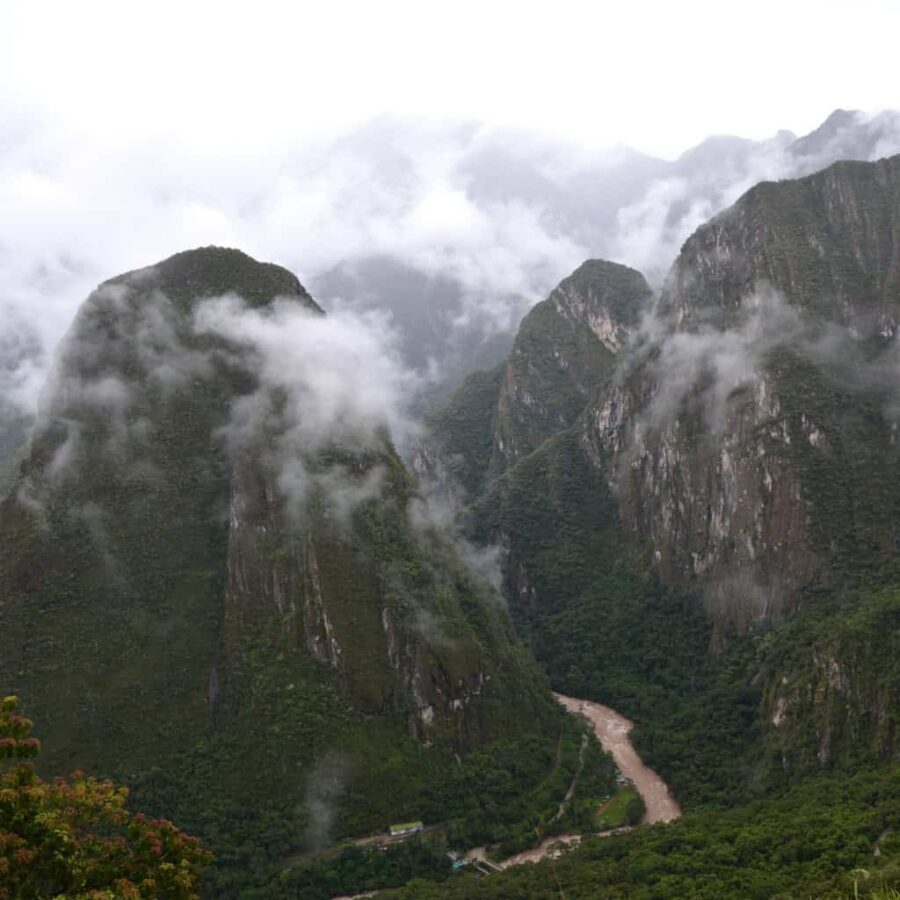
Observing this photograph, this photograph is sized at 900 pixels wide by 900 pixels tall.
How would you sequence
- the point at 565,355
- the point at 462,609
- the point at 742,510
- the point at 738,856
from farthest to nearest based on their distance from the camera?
1. the point at 565,355
2. the point at 742,510
3. the point at 462,609
4. the point at 738,856

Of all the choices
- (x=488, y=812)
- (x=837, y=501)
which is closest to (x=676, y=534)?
(x=837, y=501)

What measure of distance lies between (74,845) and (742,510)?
190ft

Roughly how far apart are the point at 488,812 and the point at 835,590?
26987 mm

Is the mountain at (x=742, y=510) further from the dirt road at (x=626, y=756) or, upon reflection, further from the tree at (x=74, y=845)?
the tree at (x=74, y=845)

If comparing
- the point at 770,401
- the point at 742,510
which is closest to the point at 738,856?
the point at 742,510

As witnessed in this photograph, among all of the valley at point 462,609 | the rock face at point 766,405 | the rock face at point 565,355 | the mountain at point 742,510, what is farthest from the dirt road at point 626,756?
the rock face at point 565,355

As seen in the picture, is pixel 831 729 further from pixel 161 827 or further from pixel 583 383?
pixel 583 383

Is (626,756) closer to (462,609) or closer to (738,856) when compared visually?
(462,609)

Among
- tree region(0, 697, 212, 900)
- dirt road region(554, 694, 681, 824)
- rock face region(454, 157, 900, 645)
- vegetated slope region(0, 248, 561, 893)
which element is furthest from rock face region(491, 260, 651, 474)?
tree region(0, 697, 212, 900)

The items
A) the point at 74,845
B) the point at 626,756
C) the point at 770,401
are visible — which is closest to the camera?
the point at 74,845

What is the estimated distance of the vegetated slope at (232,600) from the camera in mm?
43031

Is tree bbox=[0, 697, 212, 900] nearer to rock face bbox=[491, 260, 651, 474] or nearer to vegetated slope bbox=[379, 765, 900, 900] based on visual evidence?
vegetated slope bbox=[379, 765, 900, 900]

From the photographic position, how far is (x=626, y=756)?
177 feet

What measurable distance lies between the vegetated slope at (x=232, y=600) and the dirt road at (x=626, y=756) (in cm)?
404
